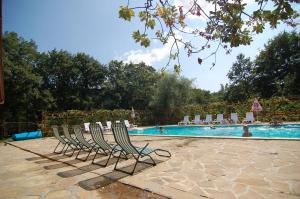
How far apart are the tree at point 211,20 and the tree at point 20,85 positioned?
27.0 m

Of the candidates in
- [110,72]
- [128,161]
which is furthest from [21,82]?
[128,161]

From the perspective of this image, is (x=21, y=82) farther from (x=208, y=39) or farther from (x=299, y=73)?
(x=299, y=73)

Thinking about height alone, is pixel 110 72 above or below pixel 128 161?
above

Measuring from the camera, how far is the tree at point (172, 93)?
95.9ft

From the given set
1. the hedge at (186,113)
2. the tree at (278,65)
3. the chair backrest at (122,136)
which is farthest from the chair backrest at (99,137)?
the tree at (278,65)

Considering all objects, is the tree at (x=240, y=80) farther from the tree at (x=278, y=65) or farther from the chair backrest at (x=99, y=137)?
the chair backrest at (x=99, y=137)

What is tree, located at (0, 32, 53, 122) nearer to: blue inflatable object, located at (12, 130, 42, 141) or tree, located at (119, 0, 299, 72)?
blue inflatable object, located at (12, 130, 42, 141)

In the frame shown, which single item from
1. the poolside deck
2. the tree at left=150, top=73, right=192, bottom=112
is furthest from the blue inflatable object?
the tree at left=150, top=73, right=192, bottom=112

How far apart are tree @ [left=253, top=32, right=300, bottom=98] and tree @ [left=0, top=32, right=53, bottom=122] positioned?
112 ft

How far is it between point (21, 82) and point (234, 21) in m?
29.2

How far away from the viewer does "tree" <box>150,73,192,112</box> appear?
2922 centimetres

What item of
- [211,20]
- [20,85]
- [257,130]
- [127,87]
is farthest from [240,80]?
[211,20]

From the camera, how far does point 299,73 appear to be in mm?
36438

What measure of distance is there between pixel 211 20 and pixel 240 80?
49.4 meters
